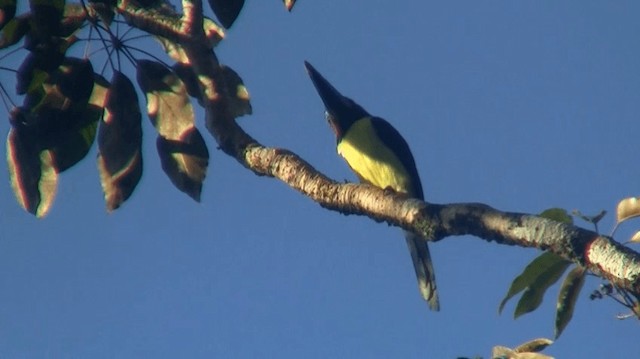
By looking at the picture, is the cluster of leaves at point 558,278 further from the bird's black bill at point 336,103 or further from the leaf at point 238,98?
the bird's black bill at point 336,103

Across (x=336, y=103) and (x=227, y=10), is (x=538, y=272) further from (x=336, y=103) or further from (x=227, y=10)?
(x=336, y=103)

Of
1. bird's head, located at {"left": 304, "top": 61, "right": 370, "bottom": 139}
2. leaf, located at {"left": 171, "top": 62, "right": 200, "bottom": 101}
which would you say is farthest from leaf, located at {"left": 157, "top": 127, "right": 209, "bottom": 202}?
bird's head, located at {"left": 304, "top": 61, "right": 370, "bottom": 139}

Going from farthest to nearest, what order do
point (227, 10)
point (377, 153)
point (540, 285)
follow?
point (377, 153) → point (227, 10) → point (540, 285)

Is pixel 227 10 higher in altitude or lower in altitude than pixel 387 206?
higher

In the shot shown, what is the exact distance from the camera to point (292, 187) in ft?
11.6

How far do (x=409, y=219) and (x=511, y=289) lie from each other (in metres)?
0.54

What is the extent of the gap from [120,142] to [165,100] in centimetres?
27

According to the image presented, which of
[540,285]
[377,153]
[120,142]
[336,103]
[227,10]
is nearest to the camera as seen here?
[540,285]

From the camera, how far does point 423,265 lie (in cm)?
607

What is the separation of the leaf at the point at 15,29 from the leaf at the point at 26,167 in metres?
0.35

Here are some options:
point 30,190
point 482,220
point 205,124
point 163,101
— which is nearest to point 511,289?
point 482,220

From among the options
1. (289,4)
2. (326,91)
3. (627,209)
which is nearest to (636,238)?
(627,209)

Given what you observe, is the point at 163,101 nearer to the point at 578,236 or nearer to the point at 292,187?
the point at 292,187

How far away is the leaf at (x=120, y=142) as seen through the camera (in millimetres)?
3904
